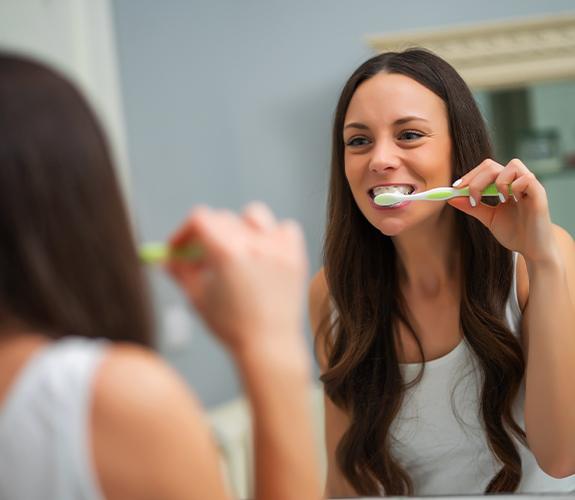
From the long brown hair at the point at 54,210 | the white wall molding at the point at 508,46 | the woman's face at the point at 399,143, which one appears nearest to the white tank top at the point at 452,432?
the woman's face at the point at 399,143

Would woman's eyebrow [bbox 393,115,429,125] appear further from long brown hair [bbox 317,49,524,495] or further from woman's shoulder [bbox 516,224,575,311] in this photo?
woman's shoulder [bbox 516,224,575,311]

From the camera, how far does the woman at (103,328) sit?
30 centimetres

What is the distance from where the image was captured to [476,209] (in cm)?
58

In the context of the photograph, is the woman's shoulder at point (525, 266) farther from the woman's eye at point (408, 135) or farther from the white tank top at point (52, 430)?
the white tank top at point (52, 430)

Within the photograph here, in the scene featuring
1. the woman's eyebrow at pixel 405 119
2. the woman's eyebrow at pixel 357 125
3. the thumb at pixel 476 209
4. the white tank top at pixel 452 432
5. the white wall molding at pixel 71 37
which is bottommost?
the white tank top at pixel 452 432

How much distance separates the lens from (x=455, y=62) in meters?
0.66

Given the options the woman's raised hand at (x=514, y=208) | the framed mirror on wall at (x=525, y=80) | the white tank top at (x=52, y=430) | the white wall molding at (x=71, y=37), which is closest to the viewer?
the white tank top at (x=52, y=430)

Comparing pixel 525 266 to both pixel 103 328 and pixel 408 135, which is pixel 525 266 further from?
pixel 103 328

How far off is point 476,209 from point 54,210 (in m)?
0.36

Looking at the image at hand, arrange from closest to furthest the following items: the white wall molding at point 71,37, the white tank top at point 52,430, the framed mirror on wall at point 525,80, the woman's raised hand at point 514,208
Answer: the white tank top at point 52,430
the woman's raised hand at point 514,208
the framed mirror on wall at point 525,80
the white wall molding at point 71,37

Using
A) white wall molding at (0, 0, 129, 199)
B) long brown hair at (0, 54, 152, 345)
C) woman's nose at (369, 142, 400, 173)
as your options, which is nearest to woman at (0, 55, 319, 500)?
long brown hair at (0, 54, 152, 345)

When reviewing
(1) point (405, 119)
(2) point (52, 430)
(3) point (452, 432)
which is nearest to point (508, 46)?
(1) point (405, 119)

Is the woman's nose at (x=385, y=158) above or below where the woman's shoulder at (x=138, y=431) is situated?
above

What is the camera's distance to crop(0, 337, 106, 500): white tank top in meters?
0.30
